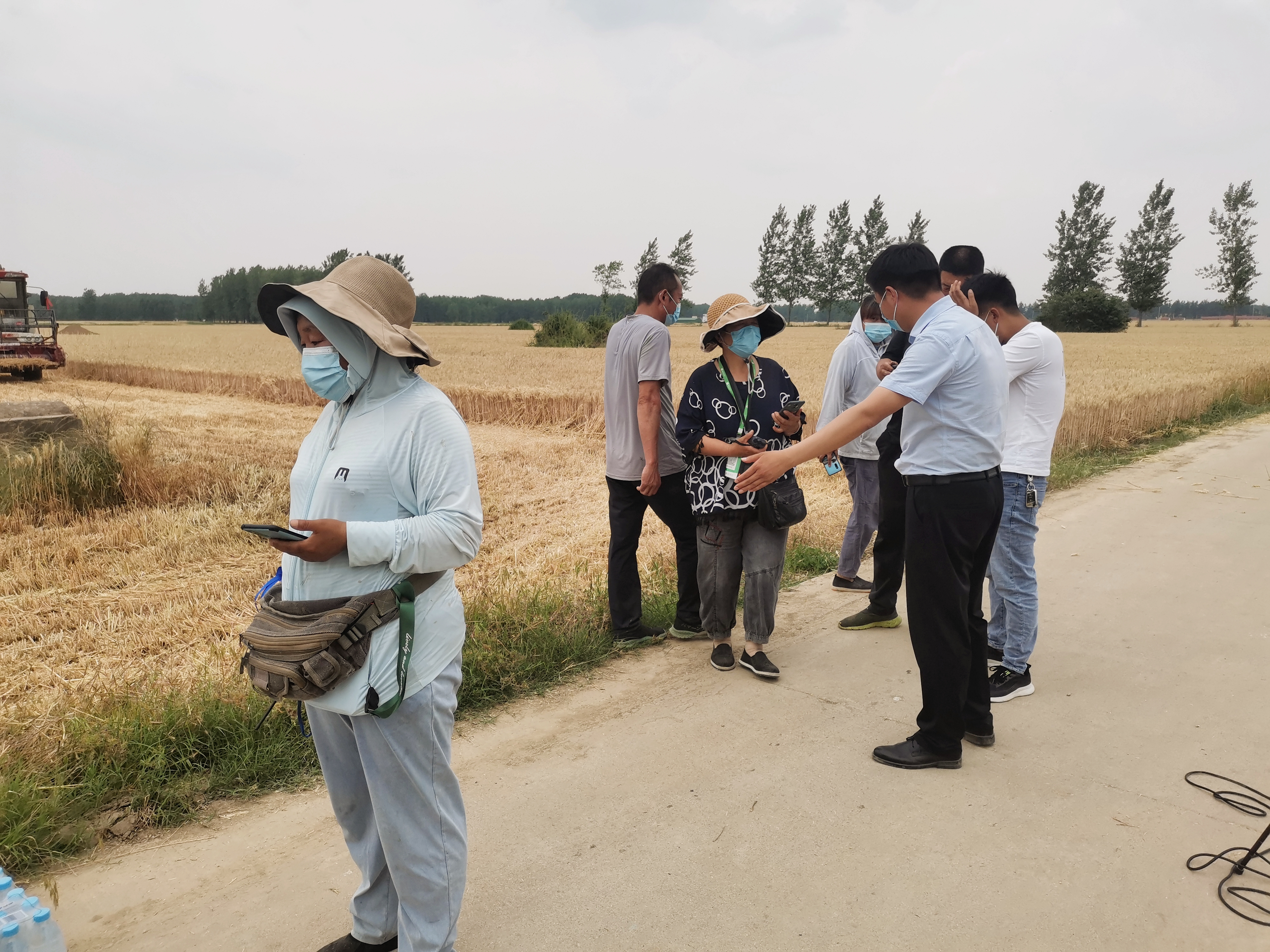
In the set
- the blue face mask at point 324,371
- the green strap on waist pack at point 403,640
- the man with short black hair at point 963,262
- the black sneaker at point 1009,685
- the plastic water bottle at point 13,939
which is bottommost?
the black sneaker at point 1009,685

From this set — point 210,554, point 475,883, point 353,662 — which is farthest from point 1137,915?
point 210,554

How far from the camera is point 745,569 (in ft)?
15.2

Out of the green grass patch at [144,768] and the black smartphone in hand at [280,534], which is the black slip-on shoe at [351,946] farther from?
the black smartphone in hand at [280,534]

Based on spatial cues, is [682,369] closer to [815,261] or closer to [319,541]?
[319,541]

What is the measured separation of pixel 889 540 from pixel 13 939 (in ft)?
15.5

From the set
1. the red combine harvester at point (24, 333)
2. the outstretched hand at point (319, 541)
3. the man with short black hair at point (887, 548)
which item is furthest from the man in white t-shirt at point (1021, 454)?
the red combine harvester at point (24, 333)

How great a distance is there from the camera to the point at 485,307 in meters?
114

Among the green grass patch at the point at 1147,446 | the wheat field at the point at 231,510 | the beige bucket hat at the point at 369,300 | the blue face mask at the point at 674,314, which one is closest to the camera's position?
the beige bucket hat at the point at 369,300

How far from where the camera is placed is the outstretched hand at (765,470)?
144 inches

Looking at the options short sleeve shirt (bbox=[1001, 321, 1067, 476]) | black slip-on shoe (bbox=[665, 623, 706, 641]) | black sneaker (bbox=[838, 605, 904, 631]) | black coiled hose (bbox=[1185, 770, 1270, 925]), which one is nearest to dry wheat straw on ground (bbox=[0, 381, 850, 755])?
black slip-on shoe (bbox=[665, 623, 706, 641])

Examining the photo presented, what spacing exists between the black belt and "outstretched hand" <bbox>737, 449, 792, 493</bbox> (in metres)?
0.56

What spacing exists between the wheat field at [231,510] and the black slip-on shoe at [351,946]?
1.91 metres

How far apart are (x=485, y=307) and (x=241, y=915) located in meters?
116

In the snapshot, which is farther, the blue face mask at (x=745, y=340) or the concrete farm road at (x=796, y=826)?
the blue face mask at (x=745, y=340)
